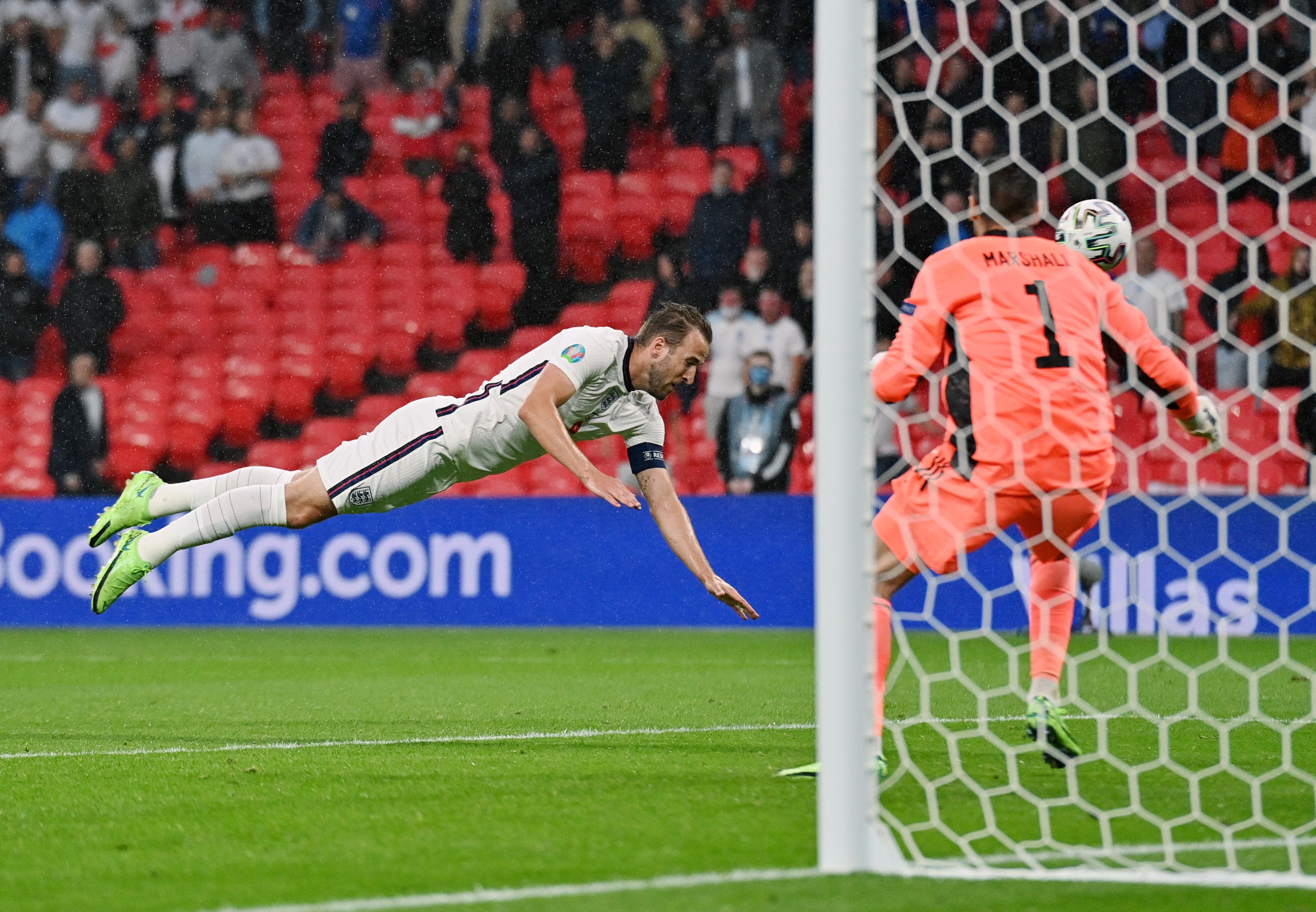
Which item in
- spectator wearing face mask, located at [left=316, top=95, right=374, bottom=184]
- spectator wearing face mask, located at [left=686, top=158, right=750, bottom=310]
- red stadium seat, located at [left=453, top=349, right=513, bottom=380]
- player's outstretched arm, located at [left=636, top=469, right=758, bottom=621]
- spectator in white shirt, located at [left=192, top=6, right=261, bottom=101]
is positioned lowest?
player's outstretched arm, located at [left=636, top=469, right=758, bottom=621]

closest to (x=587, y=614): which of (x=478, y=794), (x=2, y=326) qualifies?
(x=2, y=326)

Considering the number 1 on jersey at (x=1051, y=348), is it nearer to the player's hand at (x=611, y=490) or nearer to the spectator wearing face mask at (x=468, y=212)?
the player's hand at (x=611, y=490)

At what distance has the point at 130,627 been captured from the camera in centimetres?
1195

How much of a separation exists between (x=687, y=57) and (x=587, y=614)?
205 inches

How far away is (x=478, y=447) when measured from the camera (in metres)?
6.20

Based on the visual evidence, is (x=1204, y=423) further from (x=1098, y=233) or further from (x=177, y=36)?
(x=177, y=36)

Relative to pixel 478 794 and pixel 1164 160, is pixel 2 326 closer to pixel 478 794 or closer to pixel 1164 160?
pixel 1164 160

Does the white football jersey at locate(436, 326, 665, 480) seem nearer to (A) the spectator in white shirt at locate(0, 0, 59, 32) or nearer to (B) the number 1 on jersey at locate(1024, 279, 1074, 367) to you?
(B) the number 1 on jersey at locate(1024, 279, 1074, 367)

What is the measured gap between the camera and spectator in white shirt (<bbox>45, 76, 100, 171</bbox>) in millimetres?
15469

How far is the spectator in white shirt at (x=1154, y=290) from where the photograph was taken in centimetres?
1005

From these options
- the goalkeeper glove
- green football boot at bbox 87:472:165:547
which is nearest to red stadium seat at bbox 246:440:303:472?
green football boot at bbox 87:472:165:547

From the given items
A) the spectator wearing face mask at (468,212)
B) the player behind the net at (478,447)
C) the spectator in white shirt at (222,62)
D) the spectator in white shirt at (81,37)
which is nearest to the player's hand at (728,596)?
the player behind the net at (478,447)

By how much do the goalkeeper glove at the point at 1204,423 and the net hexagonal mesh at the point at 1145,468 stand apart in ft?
0.35

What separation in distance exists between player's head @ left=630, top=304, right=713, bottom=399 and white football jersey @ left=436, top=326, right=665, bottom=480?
8 centimetres
